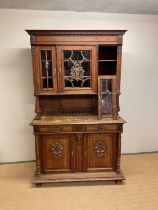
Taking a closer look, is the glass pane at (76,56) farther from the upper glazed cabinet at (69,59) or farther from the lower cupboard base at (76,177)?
the lower cupboard base at (76,177)

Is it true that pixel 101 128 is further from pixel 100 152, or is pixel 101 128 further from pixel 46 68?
pixel 46 68

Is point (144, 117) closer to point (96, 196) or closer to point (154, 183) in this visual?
point (154, 183)

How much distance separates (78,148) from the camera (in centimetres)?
273

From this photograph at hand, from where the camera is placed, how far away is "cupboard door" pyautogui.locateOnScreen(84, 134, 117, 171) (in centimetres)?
273

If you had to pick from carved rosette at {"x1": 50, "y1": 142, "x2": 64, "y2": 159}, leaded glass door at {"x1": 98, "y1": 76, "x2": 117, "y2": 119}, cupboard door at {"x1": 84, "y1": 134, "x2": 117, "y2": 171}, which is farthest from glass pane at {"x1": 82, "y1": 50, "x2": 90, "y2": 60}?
carved rosette at {"x1": 50, "y1": 142, "x2": 64, "y2": 159}

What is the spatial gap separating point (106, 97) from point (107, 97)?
0.01 meters

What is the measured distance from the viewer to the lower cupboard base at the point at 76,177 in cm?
268

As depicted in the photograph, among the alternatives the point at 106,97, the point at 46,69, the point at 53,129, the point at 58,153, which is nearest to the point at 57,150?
the point at 58,153

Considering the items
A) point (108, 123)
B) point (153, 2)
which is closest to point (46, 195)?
point (108, 123)

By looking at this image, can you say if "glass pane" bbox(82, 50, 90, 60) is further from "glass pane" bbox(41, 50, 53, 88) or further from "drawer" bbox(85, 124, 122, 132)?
"drawer" bbox(85, 124, 122, 132)

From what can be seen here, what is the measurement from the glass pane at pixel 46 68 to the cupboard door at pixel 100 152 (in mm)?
898

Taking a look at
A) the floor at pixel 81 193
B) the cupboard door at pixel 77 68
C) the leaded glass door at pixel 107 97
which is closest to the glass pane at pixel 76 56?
the cupboard door at pixel 77 68

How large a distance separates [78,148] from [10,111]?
4.32 ft

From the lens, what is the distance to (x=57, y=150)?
272 cm
